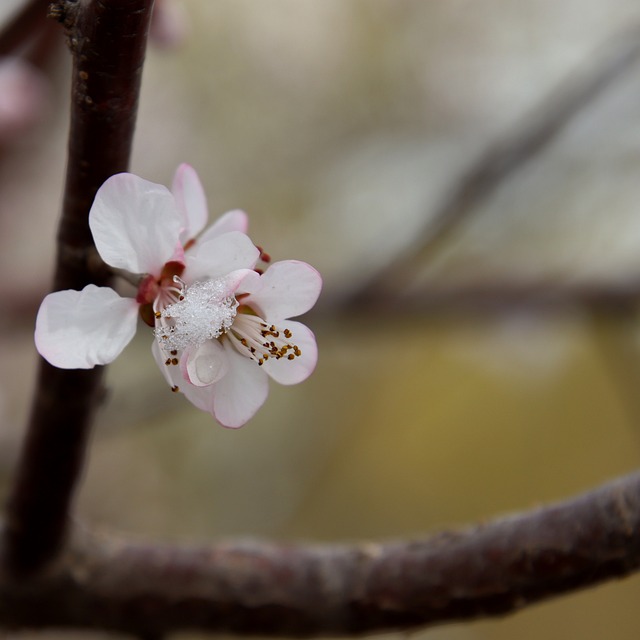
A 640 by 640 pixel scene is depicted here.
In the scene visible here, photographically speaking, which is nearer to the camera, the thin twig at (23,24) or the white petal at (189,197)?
the white petal at (189,197)

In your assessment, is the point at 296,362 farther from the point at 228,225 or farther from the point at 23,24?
the point at 23,24

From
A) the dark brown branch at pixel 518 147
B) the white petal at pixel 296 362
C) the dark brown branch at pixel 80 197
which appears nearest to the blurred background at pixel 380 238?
the dark brown branch at pixel 518 147

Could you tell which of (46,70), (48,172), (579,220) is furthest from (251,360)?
(48,172)

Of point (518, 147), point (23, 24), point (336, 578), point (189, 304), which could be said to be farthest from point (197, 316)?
point (518, 147)

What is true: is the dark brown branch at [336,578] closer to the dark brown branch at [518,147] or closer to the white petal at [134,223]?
the white petal at [134,223]

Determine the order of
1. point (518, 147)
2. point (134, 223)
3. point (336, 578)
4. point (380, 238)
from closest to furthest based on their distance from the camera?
point (134, 223)
point (336, 578)
point (518, 147)
point (380, 238)

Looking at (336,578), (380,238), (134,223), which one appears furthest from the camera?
(380,238)
